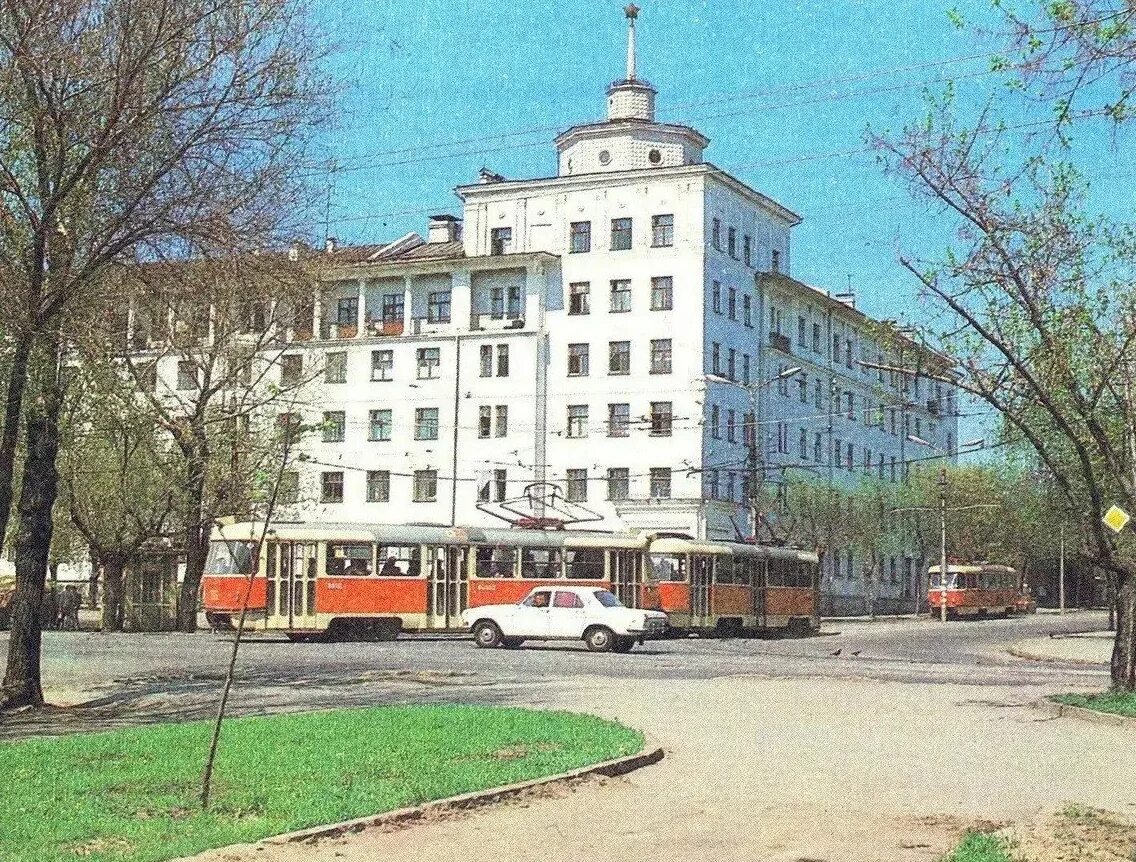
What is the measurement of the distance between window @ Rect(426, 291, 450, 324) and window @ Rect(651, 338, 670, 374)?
10.1m

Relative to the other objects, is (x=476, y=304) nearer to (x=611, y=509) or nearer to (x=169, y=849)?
(x=611, y=509)

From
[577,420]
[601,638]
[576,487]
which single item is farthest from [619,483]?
[601,638]

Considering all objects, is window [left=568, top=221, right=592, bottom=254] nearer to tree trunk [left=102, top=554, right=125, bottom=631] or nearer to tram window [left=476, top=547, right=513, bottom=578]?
tree trunk [left=102, top=554, right=125, bottom=631]

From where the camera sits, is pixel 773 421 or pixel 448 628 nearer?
pixel 448 628

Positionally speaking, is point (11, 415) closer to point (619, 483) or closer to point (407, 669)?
point (407, 669)

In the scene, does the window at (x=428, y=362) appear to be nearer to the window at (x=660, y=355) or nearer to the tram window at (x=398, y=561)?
the window at (x=660, y=355)

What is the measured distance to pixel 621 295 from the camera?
6762 centimetres

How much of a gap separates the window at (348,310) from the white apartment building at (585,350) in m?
0.13

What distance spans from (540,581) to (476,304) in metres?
28.4

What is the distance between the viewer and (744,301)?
70.2 meters

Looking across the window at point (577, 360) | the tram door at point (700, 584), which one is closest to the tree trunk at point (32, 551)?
the tram door at point (700, 584)

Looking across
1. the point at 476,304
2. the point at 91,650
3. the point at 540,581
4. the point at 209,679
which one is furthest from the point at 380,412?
the point at 209,679

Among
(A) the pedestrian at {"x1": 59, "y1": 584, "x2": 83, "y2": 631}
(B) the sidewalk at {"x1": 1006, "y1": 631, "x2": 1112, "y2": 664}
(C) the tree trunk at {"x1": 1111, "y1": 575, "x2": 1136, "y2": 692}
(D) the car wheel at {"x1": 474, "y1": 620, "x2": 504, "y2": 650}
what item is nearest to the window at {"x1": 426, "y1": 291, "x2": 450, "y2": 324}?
(A) the pedestrian at {"x1": 59, "y1": 584, "x2": 83, "y2": 631}

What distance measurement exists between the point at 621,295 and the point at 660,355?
3338mm
